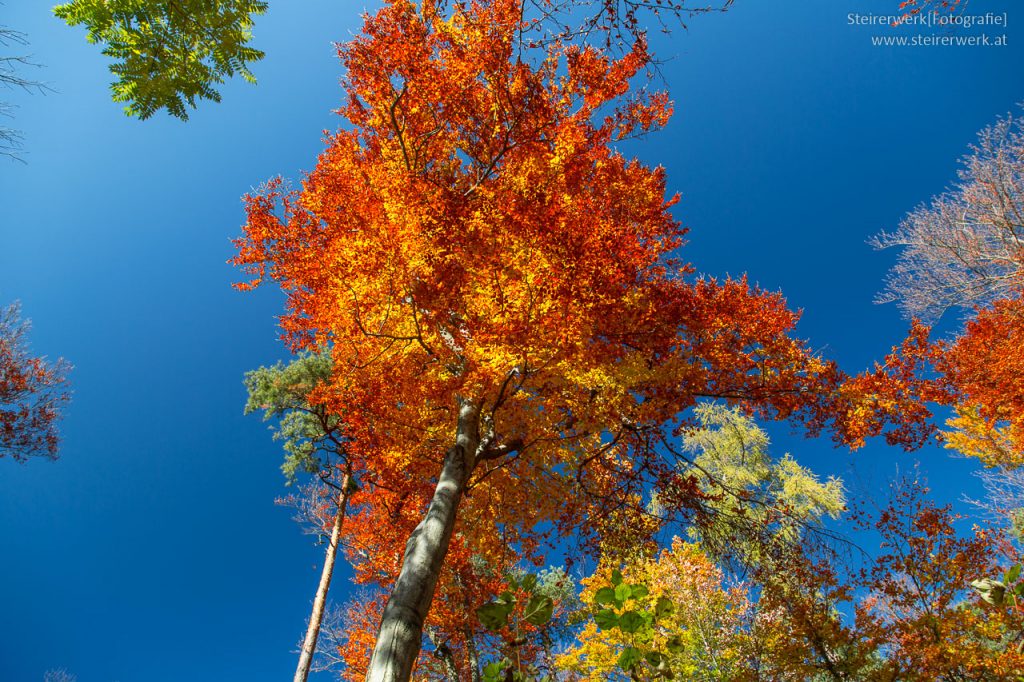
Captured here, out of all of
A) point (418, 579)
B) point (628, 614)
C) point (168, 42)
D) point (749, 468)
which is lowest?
point (628, 614)

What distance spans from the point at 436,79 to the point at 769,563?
39.5 ft

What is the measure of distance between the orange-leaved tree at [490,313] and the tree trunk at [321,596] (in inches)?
24.6

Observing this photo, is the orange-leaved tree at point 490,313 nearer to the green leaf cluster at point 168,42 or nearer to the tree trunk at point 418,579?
the tree trunk at point 418,579

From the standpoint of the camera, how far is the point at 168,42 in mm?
3096

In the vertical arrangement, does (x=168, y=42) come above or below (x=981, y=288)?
below

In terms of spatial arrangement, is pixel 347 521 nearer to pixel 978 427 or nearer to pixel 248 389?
pixel 248 389

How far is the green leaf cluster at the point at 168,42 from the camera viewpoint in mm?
2826

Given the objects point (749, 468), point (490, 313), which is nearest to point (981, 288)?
point (749, 468)

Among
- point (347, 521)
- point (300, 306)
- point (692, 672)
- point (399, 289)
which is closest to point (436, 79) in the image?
point (300, 306)

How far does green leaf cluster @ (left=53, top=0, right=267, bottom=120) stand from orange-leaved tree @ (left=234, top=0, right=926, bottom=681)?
219cm

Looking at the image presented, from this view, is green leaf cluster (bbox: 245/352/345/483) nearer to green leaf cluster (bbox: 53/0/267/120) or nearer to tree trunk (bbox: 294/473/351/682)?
tree trunk (bbox: 294/473/351/682)

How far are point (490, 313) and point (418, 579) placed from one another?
3.37 metres

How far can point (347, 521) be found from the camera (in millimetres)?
12117

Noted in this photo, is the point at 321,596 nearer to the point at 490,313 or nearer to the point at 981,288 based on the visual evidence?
the point at 490,313
